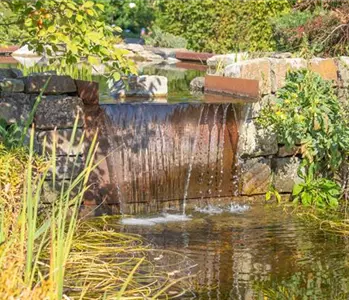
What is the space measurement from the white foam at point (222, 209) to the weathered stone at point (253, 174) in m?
0.23

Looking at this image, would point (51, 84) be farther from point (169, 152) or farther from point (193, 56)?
point (193, 56)

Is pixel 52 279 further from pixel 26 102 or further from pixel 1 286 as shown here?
pixel 26 102

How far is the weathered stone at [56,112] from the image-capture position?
8547 millimetres

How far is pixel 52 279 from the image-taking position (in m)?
3.93

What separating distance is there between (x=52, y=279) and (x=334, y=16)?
38.9ft

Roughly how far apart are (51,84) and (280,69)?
2.55m

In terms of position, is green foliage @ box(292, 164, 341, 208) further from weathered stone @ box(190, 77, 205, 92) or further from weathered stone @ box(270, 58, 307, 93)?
weathered stone @ box(190, 77, 205, 92)

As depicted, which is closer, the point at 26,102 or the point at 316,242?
the point at 316,242

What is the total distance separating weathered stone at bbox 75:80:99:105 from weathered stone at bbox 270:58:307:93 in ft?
6.45

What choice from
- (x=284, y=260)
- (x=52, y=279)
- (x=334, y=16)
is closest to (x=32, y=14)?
(x=284, y=260)

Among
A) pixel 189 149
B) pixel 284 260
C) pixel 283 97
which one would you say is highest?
pixel 283 97

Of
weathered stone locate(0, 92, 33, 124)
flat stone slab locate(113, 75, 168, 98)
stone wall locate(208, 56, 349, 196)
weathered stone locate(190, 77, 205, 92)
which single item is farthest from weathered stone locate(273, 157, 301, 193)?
weathered stone locate(190, 77, 205, 92)

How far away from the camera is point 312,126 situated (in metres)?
9.08

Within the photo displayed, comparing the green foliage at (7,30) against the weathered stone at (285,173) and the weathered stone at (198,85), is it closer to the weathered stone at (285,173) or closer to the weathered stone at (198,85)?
the weathered stone at (285,173)
